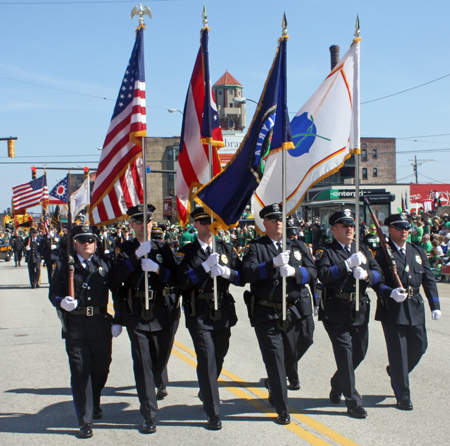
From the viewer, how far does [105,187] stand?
6.55 meters

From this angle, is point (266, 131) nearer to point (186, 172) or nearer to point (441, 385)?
point (186, 172)

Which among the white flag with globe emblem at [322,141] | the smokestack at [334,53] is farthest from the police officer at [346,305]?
the smokestack at [334,53]

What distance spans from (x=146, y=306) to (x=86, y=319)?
56cm

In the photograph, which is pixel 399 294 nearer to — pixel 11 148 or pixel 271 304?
pixel 271 304

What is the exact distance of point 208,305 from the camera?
17.5ft

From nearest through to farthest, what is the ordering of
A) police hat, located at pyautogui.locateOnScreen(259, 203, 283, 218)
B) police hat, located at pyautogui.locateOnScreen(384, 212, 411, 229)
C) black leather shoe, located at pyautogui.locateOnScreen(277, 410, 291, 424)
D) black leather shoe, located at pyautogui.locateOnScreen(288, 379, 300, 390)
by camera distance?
1. black leather shoe, located at pyautogui.locateOnScreen(277, 410, 291, 424)
2. police hat, located at pyautogui.locateOnScreen(259, 203, 283, 218)
3. police hat, located at pyautogui.locateOnScreen(384, 212, 411, 229)
4. black leather shoe, located at pyautogui.locateOnScreen(288, 379, 300, 390)

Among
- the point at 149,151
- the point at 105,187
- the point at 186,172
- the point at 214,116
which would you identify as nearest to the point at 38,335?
the point at 105,187

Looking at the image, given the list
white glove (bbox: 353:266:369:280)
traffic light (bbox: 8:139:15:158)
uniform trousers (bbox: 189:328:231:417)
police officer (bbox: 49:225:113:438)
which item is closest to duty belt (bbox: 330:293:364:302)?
white glove (bbox: 353:266:369:280)

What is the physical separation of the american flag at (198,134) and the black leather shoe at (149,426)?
7.27ft

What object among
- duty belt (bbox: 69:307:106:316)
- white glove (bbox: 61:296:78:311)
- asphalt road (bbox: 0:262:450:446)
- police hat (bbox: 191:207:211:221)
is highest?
police hat (bbox: 191:207:211:221)

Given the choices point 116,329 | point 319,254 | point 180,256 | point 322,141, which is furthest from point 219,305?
point 322,141

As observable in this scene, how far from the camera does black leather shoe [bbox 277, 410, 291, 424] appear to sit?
5.02 metres

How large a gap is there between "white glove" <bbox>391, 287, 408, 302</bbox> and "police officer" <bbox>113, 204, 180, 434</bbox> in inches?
86.0

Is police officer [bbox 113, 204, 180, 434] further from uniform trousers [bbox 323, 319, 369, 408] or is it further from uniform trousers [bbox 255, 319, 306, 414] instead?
uniform trousers [bbox 323, 319, 369, 408]
